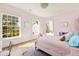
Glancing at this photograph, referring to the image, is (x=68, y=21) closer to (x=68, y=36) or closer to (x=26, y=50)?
(x=68, y=36)

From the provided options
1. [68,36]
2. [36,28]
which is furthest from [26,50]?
[68,36]

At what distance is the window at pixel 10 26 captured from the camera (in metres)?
1.86

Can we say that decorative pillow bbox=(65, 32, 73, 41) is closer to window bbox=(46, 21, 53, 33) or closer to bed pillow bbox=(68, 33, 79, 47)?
bed pillow bbox=(68, 33, 79, 47)

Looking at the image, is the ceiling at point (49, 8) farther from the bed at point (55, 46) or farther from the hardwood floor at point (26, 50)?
the hardwood floor at point (26, 50)

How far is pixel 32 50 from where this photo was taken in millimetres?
1946

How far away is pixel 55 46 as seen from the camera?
192cm

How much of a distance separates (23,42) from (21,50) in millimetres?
146

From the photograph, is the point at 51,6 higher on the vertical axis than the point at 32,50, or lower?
higher

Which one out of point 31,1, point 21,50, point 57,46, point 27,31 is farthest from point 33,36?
point 31,1

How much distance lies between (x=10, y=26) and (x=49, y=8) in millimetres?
772

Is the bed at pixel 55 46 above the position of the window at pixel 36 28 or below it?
below

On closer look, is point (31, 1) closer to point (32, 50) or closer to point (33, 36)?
point (33, 36)

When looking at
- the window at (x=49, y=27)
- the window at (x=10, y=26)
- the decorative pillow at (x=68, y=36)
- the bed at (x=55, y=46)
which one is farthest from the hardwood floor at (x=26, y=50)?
the decorative pillow at (x=68, y=36)

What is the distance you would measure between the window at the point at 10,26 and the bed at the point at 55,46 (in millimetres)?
438
